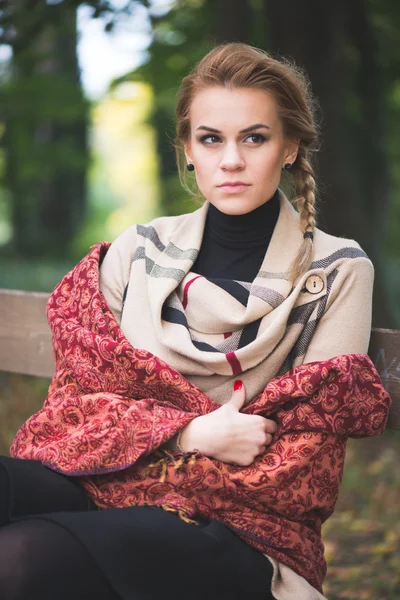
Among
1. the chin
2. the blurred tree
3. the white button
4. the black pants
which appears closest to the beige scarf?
the white button

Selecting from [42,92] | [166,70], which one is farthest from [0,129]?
[166,70]

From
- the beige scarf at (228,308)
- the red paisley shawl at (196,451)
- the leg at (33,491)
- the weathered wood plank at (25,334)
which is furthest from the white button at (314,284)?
the weathered wood plank at (25,334)

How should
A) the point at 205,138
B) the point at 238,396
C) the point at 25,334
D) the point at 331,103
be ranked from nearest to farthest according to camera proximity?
the point at 238,396
the point at 205,138
the point at 25,334
the point at 331,103

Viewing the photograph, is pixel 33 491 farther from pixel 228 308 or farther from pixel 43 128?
pixel 43 128

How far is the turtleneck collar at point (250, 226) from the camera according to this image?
2633 millimetres

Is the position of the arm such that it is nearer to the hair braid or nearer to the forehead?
the hair braid

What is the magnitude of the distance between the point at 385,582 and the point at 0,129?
6.91m

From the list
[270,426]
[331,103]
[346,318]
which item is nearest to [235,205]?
[346,318]

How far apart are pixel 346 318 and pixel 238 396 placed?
0.39m

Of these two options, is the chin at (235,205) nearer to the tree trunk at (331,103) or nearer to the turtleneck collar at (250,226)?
the turtleneck collar at (250,226)

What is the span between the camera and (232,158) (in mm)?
Answer: 2463

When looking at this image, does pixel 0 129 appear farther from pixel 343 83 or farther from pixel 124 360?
pixel 124 360

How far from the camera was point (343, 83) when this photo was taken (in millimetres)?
5809

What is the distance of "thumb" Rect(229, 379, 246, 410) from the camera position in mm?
2428
